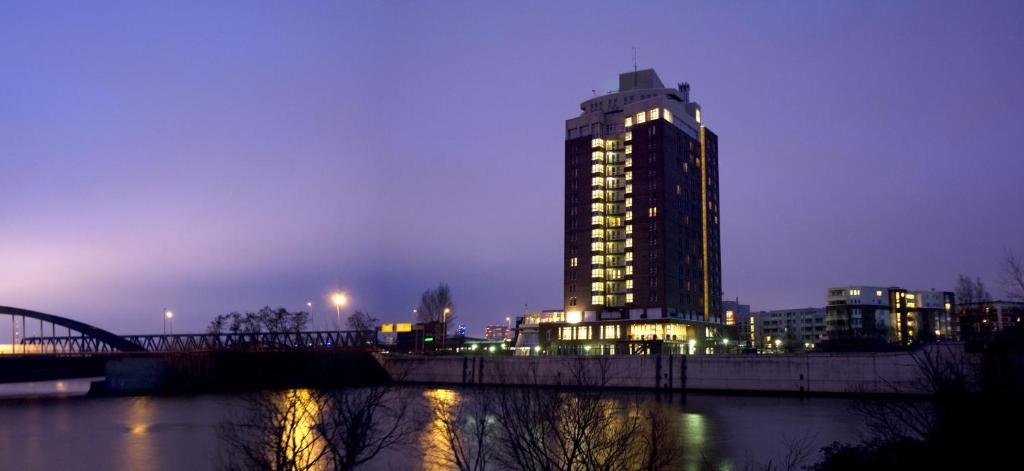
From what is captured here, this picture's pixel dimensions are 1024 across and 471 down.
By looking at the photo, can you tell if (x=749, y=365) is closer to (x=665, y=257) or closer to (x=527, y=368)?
(x=527, y=368)

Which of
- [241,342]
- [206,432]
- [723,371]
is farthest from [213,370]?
[723,371]

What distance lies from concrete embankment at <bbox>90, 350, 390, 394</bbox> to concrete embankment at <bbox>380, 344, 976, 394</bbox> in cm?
1667

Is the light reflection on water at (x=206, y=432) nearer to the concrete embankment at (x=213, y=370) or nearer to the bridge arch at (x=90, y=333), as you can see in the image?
the concrete embankment at (x=213, y=370)

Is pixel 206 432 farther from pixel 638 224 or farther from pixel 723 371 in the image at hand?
pixel 638 224

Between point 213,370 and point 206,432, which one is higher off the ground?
point 213,370

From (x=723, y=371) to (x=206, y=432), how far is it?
244 feet

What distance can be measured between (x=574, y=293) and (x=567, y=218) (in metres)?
16.8

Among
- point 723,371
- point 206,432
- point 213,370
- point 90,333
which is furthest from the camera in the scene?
point 90,333

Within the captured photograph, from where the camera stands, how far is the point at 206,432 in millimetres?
72438

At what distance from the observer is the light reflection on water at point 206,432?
2180 inches

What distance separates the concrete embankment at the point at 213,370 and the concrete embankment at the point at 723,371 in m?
16.7

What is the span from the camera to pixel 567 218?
17950cm

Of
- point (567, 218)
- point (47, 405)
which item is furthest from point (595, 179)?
point (47, 405)

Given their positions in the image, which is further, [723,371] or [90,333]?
[90,333]
